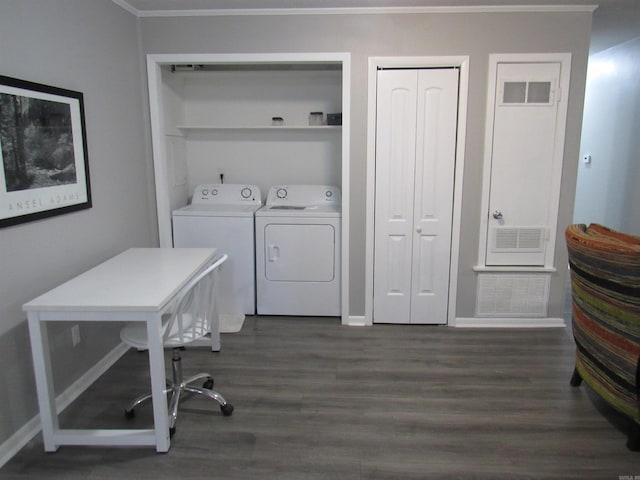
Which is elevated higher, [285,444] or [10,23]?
[10,23]

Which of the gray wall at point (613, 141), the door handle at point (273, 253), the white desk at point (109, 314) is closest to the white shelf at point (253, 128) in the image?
the door handle at point (273, 253)

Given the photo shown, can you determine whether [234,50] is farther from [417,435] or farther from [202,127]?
[417,435]

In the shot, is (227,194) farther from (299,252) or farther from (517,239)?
(517,239)

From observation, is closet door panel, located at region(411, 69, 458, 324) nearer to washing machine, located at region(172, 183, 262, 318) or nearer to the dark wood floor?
the dark wood floor

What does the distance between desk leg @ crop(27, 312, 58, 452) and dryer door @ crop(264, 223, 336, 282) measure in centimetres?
191

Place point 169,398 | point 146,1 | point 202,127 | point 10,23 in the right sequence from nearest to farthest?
point 10,23
point 169,398
point 146,1
point 202,127

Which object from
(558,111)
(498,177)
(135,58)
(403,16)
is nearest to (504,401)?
(498,177)

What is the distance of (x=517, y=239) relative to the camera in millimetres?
3512

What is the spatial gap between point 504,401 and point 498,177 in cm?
165

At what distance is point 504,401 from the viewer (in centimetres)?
256

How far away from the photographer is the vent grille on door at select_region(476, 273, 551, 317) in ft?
11.7

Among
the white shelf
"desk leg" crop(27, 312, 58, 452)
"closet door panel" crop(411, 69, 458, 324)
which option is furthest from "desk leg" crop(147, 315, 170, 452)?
the white shelf

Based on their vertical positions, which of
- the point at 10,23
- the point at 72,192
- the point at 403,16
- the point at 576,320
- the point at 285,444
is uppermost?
the point at 403,16

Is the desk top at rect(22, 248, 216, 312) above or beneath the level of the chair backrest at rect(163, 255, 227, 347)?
above
